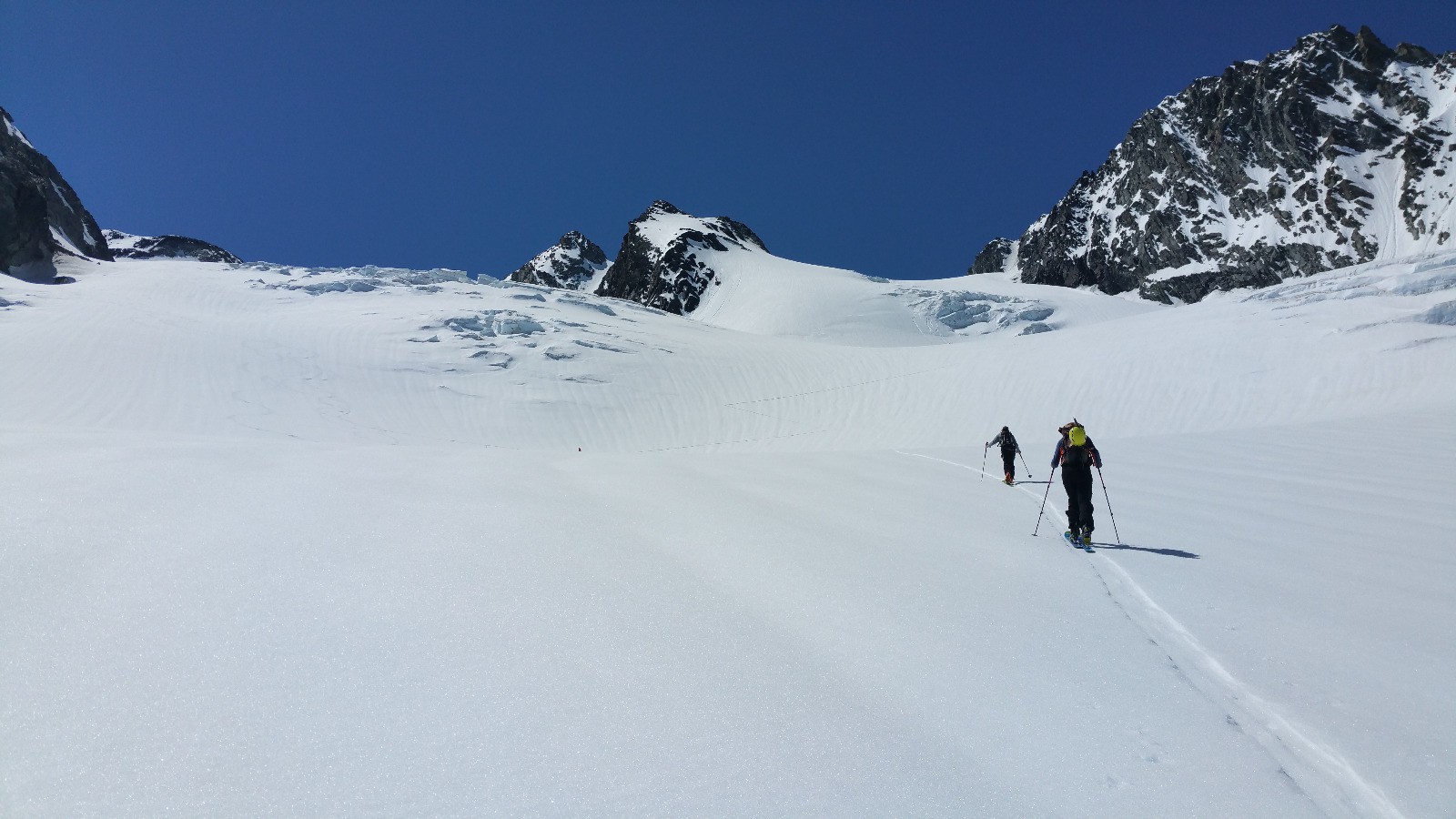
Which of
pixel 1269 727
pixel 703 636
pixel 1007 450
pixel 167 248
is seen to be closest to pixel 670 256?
pixel 167 248

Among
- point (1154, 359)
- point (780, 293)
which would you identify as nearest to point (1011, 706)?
point (1154, 359)

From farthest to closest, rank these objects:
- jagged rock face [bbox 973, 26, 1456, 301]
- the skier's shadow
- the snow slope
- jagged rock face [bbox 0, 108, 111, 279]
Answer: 1. jagged rock face [bbox 973, 26, 1456, 301]
2. jagged rock face [bbox 0, 108, 111, 279]
3. the skier's shadow
4. the snow slope

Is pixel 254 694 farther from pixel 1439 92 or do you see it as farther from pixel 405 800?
pixel 1439 92

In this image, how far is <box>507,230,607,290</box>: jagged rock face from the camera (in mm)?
148000

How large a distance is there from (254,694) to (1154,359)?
30.8 metres

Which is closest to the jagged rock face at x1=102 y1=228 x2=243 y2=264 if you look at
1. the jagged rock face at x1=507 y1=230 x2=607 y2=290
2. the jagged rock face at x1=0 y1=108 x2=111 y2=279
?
the jagged rock face at x1=0 y1=108 x2=111 y2=279

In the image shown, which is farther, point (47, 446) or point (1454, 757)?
point (47, 446)

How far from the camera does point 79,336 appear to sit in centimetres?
2894

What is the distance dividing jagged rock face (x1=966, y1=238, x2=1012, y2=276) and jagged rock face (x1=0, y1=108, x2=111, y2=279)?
124 m

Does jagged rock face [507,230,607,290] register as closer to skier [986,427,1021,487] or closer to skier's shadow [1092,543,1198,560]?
skier [986,427,1021,487]

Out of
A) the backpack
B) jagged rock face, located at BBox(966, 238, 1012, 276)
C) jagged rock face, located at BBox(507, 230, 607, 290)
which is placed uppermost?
jagged rock face, located at BBox(966, 238, 1012, 276)

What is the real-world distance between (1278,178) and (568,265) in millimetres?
118348

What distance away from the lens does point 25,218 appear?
5331 cm

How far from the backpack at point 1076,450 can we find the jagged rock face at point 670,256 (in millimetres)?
84533
